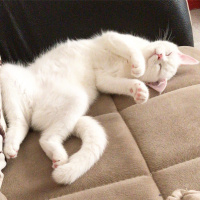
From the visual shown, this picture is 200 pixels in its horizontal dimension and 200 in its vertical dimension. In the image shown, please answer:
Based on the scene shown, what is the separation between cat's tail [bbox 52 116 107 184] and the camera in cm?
108

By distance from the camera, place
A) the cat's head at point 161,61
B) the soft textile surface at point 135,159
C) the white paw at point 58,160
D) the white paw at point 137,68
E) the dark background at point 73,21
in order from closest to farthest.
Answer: the soft textile surface at point 135,159 → the white paw at point 58,160 → the white paw at point 137,68 → the cat's head at point 161,61 → the dark background at point 73,21

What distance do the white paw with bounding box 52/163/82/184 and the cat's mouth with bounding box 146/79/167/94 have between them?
72 centimetres

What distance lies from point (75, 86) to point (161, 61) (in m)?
0.55

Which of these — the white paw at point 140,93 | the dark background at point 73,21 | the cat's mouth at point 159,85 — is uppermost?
the dark background at point 73,21

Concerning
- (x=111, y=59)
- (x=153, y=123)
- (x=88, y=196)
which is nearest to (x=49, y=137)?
(x=88, y=196)

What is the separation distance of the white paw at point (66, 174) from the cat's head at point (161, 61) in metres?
0.81

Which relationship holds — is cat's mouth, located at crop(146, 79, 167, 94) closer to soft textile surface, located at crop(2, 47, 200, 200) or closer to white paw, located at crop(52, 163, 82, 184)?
soft textile surface, located at crop(2, 47, 200, 200)

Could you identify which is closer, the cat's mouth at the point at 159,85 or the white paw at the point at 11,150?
the white paw at the point at 11,150

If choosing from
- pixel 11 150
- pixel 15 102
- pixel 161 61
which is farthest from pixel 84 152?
pixel 161 61

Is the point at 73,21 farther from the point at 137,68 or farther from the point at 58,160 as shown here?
the point at 58,160

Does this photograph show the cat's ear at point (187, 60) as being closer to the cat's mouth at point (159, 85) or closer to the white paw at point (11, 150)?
the cat's mouth at point (159, 85)

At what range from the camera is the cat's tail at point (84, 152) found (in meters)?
1.08

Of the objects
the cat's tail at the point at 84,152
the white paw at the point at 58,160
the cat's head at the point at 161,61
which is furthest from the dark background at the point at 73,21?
the white paw at the point at 58,160

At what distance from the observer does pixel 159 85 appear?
1604 millimetres
